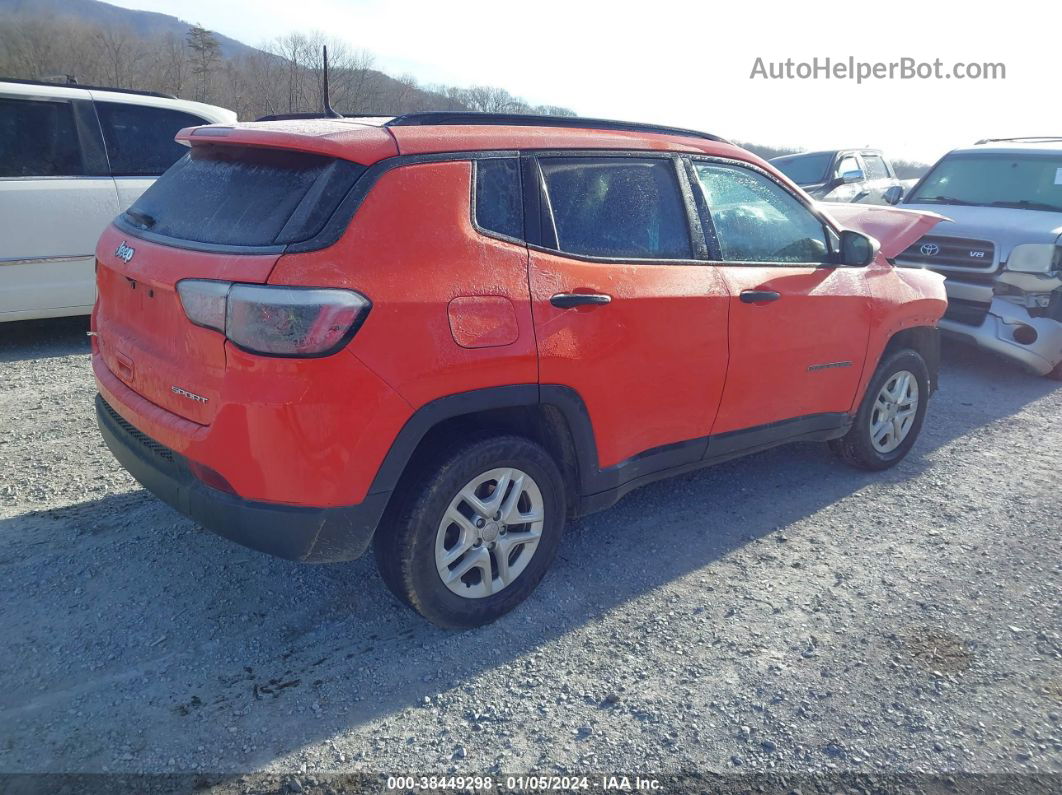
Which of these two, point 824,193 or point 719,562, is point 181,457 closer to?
point 719,562

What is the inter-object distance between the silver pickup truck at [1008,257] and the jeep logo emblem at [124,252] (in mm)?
6487

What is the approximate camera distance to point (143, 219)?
3193 millimetres

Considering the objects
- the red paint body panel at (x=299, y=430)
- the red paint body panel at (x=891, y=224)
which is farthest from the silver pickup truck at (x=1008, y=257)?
the red paint body panel at (x=299, y=430)

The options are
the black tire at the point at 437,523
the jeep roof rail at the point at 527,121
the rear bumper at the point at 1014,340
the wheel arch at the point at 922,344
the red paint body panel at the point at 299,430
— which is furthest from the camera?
the rear bumper at the point at 1014,340

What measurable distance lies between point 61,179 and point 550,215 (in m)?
4.81

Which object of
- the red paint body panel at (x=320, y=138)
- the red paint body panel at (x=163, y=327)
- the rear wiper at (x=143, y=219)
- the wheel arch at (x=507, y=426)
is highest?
the red paint body panel at (x=320, y=138)

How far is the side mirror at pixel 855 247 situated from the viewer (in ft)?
13.9

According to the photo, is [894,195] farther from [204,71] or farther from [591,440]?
[204,71]

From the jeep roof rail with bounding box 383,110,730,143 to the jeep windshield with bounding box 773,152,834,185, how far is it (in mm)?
9904

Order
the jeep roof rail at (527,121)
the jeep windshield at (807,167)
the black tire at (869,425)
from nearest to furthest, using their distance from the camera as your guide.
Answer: the jeep roof rail at (527,121)
the black tire at (869,425)
the jeep windshield at (807,167)

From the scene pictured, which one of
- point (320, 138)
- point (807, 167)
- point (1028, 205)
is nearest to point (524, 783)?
point (320, 138)

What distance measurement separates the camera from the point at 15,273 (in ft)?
19.8

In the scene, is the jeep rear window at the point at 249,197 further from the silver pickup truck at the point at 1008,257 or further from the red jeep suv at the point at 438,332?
the silver pickup truck at the point at 1008,257

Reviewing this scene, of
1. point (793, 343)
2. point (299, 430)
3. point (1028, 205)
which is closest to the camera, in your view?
point (299, 430)
